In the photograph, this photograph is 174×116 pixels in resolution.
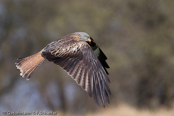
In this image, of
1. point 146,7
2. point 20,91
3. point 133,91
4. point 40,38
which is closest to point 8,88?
point 20,91

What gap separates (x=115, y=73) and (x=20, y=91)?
17.4 feet

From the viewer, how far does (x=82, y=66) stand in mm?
6453

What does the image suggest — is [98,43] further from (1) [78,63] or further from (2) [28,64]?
(1) [78,63]

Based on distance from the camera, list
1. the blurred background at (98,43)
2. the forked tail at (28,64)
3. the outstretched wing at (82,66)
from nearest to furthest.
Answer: the outstretched wing at (82,66) → the forked tail at (28,64) → the blurred background at (98,43)

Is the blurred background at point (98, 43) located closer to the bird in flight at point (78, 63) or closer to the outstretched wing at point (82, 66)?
the bird in flight at point (78, 63)

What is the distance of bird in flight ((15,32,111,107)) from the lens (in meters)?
6.11

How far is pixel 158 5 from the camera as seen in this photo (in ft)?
70.0

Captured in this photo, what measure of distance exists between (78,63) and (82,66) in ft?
0.32

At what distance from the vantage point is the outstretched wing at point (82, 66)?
20.0 ft

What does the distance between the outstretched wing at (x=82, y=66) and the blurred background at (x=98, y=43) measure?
12.6 meters

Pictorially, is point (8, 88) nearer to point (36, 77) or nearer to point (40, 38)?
point (36, 77)

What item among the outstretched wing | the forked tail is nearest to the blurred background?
the forked tail

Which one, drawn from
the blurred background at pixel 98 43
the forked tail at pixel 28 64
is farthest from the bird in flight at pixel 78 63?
the blurred background at pixel 98 43

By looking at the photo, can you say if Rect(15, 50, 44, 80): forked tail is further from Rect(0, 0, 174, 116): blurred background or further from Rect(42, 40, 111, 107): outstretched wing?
Rect(0, 0, 174, 116): blurred background
